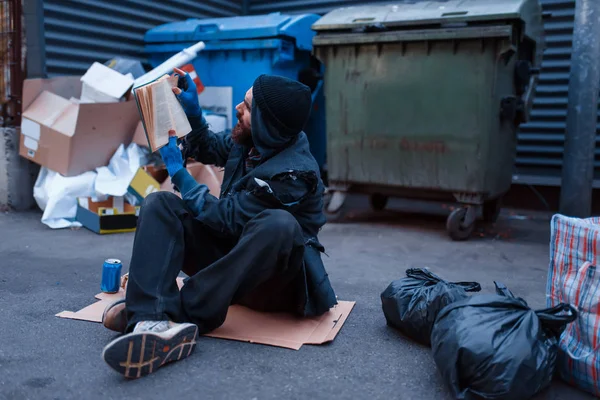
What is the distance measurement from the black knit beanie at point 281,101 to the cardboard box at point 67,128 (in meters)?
2.60

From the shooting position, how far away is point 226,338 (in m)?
2.27

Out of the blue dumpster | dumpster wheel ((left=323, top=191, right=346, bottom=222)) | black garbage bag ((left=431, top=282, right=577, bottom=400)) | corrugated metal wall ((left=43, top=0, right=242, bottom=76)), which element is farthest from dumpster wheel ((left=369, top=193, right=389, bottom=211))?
black garbage bag ((left=431, top=282, right=577, bottom=400))

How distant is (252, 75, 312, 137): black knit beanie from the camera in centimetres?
220

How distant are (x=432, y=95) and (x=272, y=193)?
8.62 ft

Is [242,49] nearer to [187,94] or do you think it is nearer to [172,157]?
[187,94]

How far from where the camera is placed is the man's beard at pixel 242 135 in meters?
2.36

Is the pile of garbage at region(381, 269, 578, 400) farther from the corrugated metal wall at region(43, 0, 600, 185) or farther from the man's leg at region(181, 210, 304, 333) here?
the corrugated metal wall at region(43, 0, 600, 185)

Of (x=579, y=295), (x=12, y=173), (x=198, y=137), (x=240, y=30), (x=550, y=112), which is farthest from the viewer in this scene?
(x=550, y=112)

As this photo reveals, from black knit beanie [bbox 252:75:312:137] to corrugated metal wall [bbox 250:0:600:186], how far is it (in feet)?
14.3

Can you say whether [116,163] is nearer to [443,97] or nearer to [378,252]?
[378,252]

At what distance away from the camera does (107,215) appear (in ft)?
13.8

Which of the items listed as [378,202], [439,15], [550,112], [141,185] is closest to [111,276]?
[141,185]

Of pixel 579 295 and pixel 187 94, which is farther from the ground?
pixel 187 94

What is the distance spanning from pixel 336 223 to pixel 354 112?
3.21 feet
